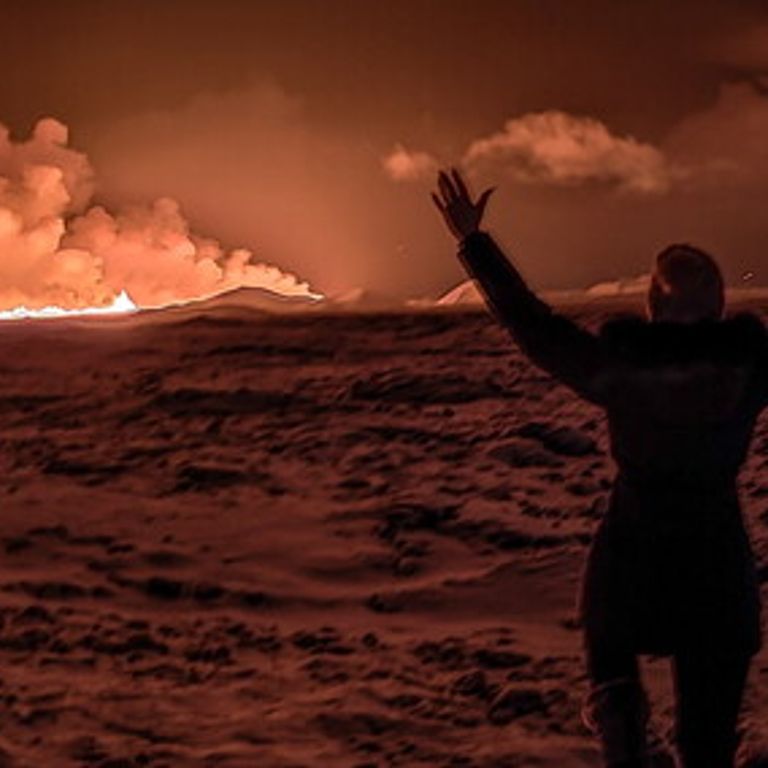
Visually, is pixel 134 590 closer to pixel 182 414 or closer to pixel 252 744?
pixel 252 744

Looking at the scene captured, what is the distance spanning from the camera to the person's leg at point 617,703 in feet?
9.98

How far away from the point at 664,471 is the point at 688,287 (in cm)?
38

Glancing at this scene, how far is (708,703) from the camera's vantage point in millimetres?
3102

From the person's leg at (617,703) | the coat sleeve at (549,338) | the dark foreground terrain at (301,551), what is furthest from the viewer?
the dark foreground terrain at (301,551)

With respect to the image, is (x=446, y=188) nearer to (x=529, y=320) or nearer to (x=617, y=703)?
(x=529, y=320)

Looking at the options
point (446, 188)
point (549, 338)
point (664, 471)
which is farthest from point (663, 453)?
point (446, 188)

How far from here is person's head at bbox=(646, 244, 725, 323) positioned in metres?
2.92

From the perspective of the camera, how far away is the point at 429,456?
862 cm

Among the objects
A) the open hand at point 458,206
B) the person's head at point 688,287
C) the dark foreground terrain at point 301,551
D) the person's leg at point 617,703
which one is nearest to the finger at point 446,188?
the open hand at point 458,206

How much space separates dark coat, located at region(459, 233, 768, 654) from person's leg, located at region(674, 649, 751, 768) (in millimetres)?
47

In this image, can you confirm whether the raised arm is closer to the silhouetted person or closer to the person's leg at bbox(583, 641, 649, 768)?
the silhouetted person

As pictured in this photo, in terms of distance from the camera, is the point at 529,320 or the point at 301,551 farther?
the point at 301,551

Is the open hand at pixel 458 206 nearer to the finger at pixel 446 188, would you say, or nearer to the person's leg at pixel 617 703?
the finger at pixel 446 188

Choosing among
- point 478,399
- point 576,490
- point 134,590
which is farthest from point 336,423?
point 134,590
